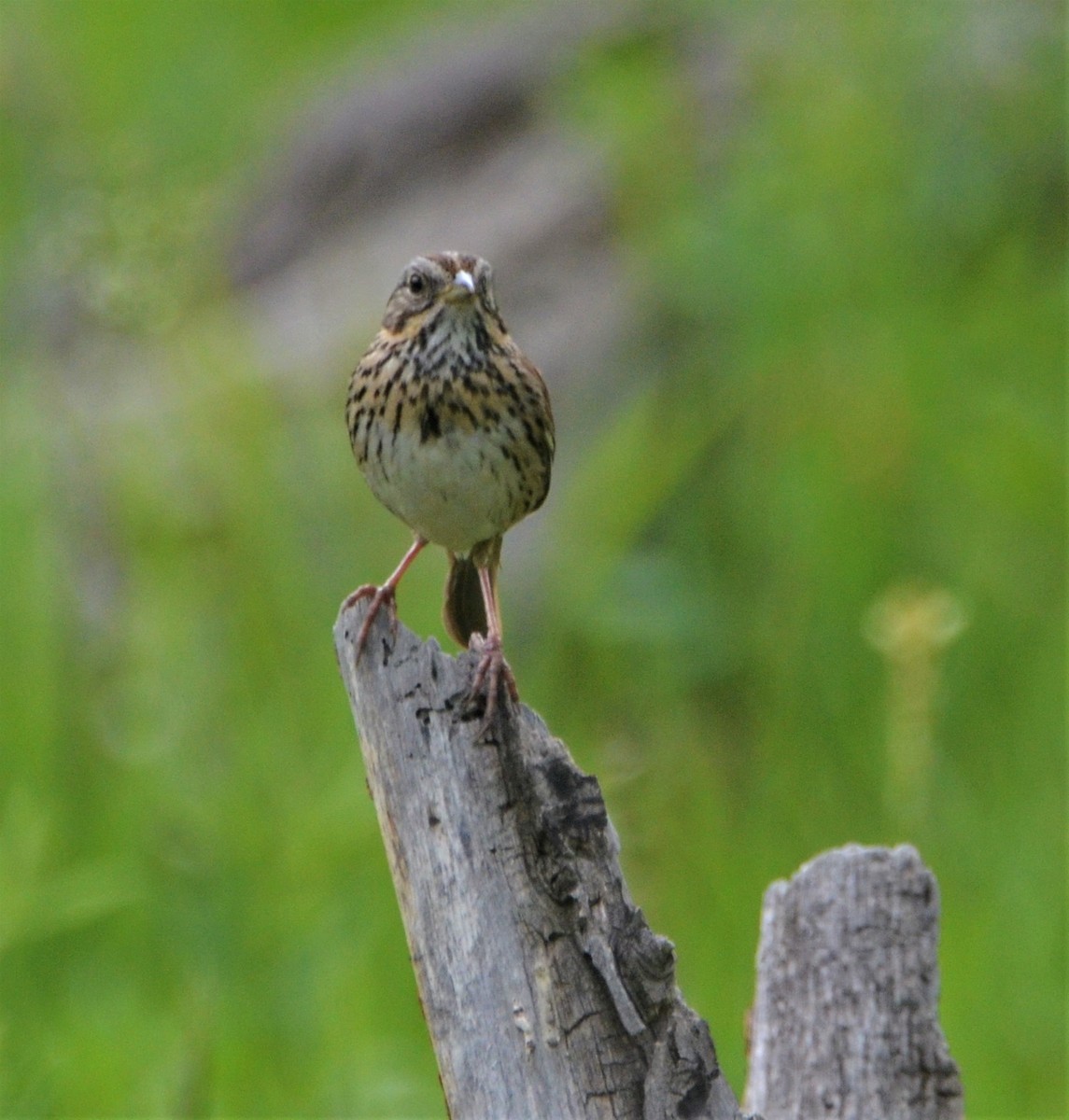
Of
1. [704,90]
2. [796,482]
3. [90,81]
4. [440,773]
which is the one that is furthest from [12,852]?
[90,81]

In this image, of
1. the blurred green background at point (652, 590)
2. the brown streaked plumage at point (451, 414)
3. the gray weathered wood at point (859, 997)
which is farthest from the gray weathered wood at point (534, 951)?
the blurred green background at point (652, 590)

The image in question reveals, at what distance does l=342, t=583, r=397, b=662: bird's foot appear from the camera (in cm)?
403

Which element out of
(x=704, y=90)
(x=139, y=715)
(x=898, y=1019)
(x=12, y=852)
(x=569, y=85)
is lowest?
(x=898, y=1019)

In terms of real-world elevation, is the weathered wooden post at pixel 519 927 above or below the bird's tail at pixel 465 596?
below

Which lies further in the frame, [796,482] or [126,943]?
[796,482]

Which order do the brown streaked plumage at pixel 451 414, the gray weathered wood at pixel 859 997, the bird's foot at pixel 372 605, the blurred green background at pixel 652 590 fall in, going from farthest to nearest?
the blurred green background at pixel 652 590 < the brown streaked plumage at pixel 451 414 < the bird's foot at pixel 372 605 < the gray weathered wood at pixel 859 997

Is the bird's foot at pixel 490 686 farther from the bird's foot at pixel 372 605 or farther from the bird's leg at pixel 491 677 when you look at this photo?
the bird's foot at pixel 372 605

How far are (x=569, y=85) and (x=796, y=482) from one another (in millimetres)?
3102

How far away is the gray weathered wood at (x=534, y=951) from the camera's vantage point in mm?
3416

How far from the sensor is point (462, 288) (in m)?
5.06

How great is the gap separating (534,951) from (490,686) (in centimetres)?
46

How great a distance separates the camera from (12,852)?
5.56 metres

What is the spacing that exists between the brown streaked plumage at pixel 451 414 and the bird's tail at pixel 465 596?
0.86ft

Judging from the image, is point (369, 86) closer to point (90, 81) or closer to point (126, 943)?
point (90, 81)
